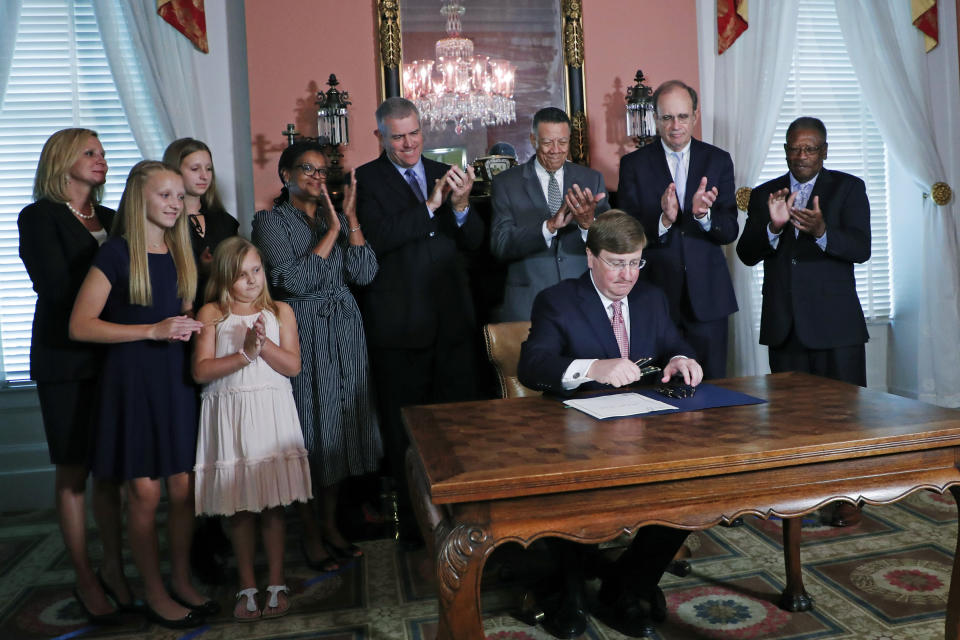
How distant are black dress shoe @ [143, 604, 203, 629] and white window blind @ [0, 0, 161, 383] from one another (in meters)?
2.39

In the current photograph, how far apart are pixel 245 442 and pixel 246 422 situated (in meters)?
0.07

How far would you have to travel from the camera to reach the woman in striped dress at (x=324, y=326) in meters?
3.28

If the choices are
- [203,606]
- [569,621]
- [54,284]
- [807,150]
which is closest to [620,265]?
[569,621]

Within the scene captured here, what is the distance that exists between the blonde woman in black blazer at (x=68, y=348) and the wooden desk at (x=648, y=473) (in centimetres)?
146

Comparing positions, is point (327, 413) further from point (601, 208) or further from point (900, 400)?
point (900, 400)

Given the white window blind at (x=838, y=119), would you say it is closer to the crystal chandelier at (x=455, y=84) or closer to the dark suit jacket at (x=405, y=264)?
the crystal chandelier at (x=455, y=84)

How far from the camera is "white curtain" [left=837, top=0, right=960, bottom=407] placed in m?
5.20

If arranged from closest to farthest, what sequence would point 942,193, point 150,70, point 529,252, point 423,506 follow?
point 423,506, point 529,252, point 150,70, point 942,193

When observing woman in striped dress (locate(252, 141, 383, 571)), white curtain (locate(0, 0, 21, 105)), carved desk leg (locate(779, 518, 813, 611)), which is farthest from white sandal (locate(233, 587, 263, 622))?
white curtain (locate(0, 0, 21, 105))

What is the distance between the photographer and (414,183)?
3594mm

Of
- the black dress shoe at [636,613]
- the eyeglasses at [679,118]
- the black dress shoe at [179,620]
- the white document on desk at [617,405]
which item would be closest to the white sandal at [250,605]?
the black dress shoe at [179,620]

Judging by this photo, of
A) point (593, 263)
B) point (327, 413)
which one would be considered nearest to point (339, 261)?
point (327, 413)

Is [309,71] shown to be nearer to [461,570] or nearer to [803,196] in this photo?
[803,196]

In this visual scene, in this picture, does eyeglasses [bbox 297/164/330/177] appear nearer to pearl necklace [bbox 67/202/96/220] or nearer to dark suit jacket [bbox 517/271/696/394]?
pearl necklace [bbox 67/202/96/220]
